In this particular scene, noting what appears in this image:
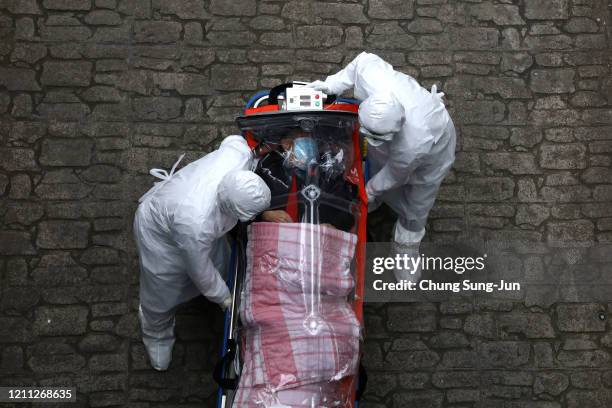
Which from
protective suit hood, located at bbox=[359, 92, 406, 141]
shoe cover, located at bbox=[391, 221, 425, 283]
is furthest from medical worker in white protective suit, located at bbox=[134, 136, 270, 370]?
shoe cover, located at bbox=[391, 221, 425, 283]

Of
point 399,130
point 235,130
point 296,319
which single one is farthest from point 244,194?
point 235,130

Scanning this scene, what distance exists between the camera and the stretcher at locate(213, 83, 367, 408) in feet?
10.7

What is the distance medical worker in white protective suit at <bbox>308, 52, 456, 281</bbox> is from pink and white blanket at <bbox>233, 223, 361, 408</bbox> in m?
0.60

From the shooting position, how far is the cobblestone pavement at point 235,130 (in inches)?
178

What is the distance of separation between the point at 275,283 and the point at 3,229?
2.25 metres

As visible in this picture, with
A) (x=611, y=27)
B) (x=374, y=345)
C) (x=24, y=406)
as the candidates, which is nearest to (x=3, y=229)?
(x=24, y=406)

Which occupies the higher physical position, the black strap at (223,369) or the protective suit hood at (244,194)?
the protective suit hood at (244,194)

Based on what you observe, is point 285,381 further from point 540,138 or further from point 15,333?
point 540,138

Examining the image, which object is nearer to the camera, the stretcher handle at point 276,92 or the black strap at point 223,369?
the black strap at point 223,369

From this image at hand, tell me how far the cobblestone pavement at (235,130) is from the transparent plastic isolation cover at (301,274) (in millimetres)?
1139

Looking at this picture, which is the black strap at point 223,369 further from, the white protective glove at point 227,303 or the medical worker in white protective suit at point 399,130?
the medical worker in white protective suit at point 399,130

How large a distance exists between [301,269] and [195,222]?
581mm

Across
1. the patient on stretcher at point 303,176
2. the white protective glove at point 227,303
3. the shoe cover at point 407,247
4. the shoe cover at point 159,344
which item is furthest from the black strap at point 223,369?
the shoe cover at point 407,247

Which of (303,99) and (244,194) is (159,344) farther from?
(303,99)
